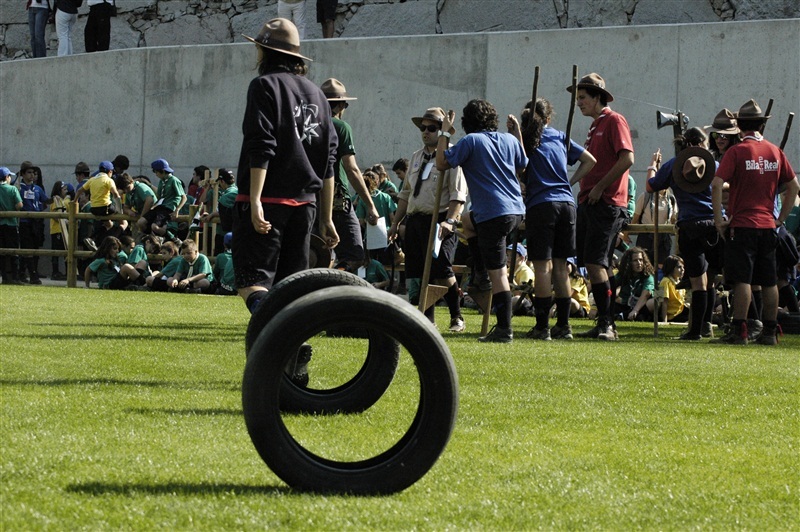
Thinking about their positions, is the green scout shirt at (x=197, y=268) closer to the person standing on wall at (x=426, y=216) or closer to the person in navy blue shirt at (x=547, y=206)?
the person standing on wall at (x=426, y=216)

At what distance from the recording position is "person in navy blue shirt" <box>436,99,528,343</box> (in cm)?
962

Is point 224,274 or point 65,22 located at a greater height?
point 65,22

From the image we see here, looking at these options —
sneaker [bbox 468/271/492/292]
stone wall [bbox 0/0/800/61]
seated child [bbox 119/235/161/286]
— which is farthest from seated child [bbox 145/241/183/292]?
sneaker [bbox 468/271/492/292]

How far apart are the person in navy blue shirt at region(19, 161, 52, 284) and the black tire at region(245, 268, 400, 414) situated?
15660mm

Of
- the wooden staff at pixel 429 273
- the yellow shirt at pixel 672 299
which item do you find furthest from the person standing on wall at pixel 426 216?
the yellow shirt at pixel 672 299

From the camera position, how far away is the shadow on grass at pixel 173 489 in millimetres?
4023

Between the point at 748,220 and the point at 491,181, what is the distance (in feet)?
7.49

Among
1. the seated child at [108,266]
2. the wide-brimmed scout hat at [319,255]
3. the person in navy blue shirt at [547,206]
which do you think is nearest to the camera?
the wide-brimmed scout hat at [319,255]

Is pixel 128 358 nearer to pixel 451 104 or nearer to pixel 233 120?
pixel 451 104

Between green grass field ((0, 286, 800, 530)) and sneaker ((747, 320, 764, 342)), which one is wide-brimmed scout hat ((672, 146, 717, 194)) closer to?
sneaker ((747, 320, 764, 342))

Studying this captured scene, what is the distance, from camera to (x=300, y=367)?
5.95 m

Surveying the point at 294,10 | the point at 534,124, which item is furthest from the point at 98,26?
the point at 534,124

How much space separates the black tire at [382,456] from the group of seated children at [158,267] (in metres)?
13.7

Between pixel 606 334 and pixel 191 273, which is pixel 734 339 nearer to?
pixel 606 334
